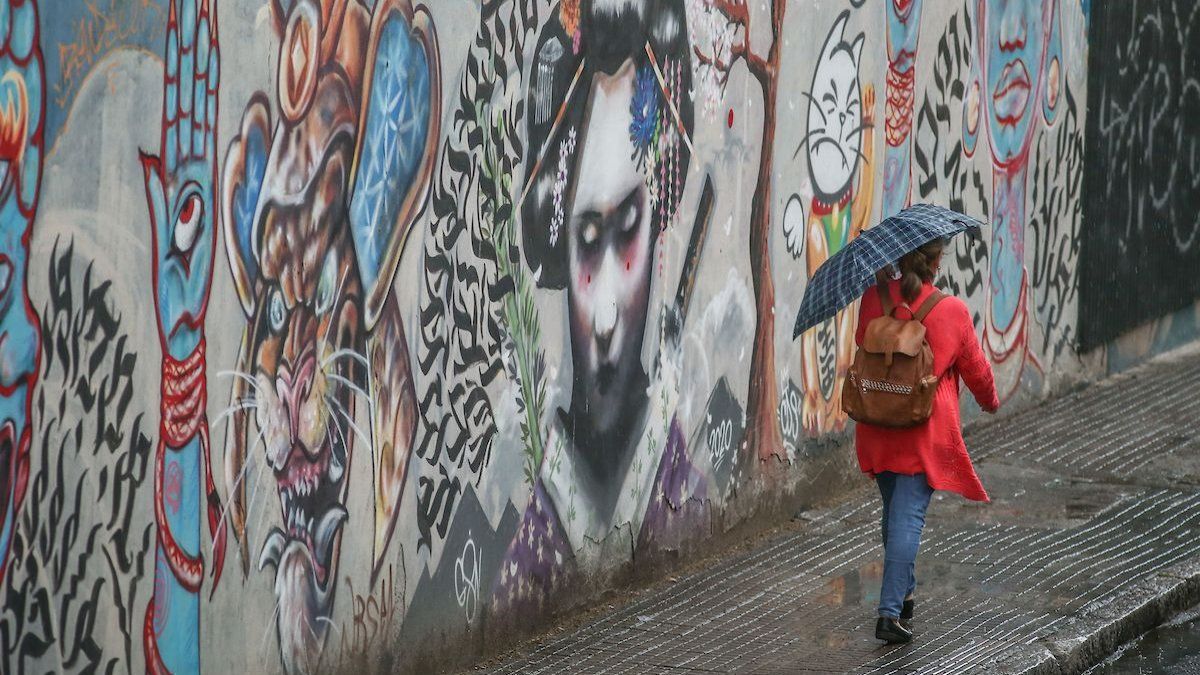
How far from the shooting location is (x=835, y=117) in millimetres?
8711

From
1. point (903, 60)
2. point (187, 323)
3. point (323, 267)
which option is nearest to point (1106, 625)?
point (323, 267)

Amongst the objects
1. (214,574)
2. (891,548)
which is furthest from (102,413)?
(891,548)

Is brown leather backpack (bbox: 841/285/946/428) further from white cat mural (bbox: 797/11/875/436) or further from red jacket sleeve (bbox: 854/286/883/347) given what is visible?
white cat mural (bbox: 797/11/875/436)

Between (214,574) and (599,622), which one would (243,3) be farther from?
(599,622)

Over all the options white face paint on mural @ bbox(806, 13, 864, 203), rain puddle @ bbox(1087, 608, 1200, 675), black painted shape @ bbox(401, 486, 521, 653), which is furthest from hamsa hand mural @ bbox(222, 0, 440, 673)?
white face paint on mural @ bbox(806, 13, 864, 203)

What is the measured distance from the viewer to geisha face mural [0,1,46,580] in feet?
14.3

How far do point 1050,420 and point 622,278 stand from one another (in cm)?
447

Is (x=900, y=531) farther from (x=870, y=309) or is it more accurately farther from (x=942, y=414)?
(x=870, y=309)

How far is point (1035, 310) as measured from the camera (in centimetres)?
1088

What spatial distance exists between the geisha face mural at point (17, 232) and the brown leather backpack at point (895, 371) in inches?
121

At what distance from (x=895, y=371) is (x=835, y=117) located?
263cm

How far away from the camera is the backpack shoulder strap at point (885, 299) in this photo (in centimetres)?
649

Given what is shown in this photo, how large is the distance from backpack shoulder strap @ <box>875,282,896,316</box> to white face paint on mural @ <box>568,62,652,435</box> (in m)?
1.12

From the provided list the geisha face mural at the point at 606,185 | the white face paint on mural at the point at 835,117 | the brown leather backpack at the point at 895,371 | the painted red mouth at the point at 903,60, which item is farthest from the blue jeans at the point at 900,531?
the painted red mouth at the point at 903,60
